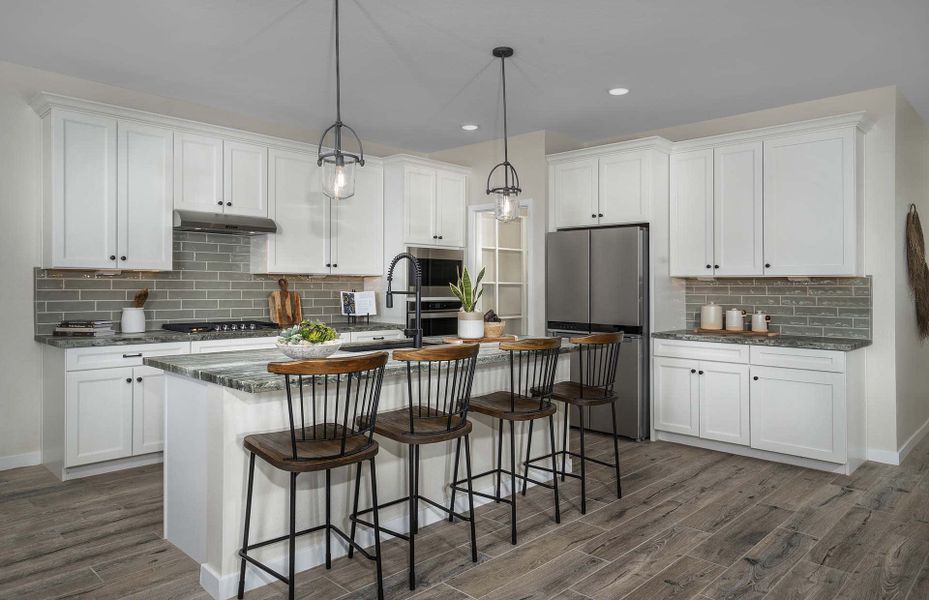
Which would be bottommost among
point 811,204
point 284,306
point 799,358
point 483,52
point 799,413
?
point 799,413

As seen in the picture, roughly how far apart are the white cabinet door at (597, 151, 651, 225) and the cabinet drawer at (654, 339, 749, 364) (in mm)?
1061

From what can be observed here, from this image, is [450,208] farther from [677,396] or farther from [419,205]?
[677,396]

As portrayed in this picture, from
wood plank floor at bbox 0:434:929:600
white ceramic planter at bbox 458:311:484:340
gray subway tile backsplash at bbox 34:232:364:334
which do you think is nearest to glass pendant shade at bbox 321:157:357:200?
white ceramic planter at bbox 458:311:484:340

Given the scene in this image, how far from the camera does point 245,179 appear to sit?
16.3 ft

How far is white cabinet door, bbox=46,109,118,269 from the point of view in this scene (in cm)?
404

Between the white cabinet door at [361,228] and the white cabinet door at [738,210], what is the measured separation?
304cm

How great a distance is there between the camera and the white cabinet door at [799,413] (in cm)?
415

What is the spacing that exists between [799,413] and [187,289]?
4717mm

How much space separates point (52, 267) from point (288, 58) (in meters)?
2.09

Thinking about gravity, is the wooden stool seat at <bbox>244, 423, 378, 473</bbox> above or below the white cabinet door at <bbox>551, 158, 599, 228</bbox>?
below

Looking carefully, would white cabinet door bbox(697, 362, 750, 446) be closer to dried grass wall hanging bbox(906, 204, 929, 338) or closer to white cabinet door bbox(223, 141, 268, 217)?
dried grass wall hanging bbox(906, 204, 929, 338)

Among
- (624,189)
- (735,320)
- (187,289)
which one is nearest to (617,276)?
(624,189)

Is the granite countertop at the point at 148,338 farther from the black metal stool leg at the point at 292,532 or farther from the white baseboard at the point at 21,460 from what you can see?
the black metal stool leg at the point at 292,532

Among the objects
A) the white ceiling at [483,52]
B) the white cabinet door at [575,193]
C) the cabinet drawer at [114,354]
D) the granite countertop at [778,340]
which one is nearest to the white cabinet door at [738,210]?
the white ceiling at [483,52]
